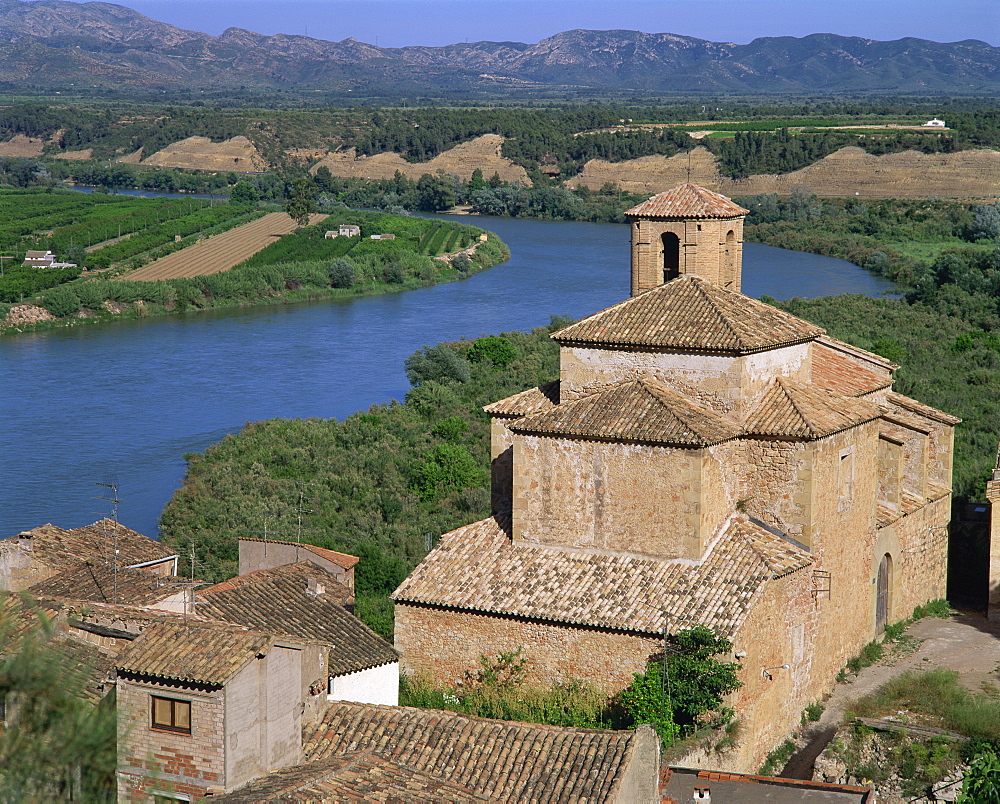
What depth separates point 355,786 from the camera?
22.8ft

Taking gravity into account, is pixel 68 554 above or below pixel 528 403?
below

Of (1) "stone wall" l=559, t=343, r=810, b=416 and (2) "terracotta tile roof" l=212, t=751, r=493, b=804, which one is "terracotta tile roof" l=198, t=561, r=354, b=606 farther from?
(2) "terracotta tile roof" l=212, t=751, r=493, b=804

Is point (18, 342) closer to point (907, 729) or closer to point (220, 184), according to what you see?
point (907, 729)

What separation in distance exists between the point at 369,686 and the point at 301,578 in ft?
5.63

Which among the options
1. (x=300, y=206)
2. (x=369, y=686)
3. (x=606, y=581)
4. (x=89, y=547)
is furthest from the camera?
(x=300, y=206)

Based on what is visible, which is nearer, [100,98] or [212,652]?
[212,652]

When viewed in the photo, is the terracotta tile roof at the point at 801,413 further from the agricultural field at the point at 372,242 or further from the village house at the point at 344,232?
the village house at the point at 344,232

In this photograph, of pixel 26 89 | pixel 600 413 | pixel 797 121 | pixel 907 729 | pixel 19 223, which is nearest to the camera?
pixel 907 729

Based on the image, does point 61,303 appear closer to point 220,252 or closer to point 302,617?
point 220,252

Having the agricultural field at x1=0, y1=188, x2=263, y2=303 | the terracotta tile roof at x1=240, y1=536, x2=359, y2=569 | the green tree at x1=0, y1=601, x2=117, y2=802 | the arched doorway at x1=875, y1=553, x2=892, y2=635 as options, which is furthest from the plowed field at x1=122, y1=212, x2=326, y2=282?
the green tree at x1=0, y1=601, x2=117, y2=802

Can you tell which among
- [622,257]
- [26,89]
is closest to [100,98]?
[26,89]

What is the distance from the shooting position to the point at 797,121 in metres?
92.9

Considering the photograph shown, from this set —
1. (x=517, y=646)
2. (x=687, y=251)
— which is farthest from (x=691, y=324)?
(x=517, y=646)

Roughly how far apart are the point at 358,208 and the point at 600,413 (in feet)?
197
